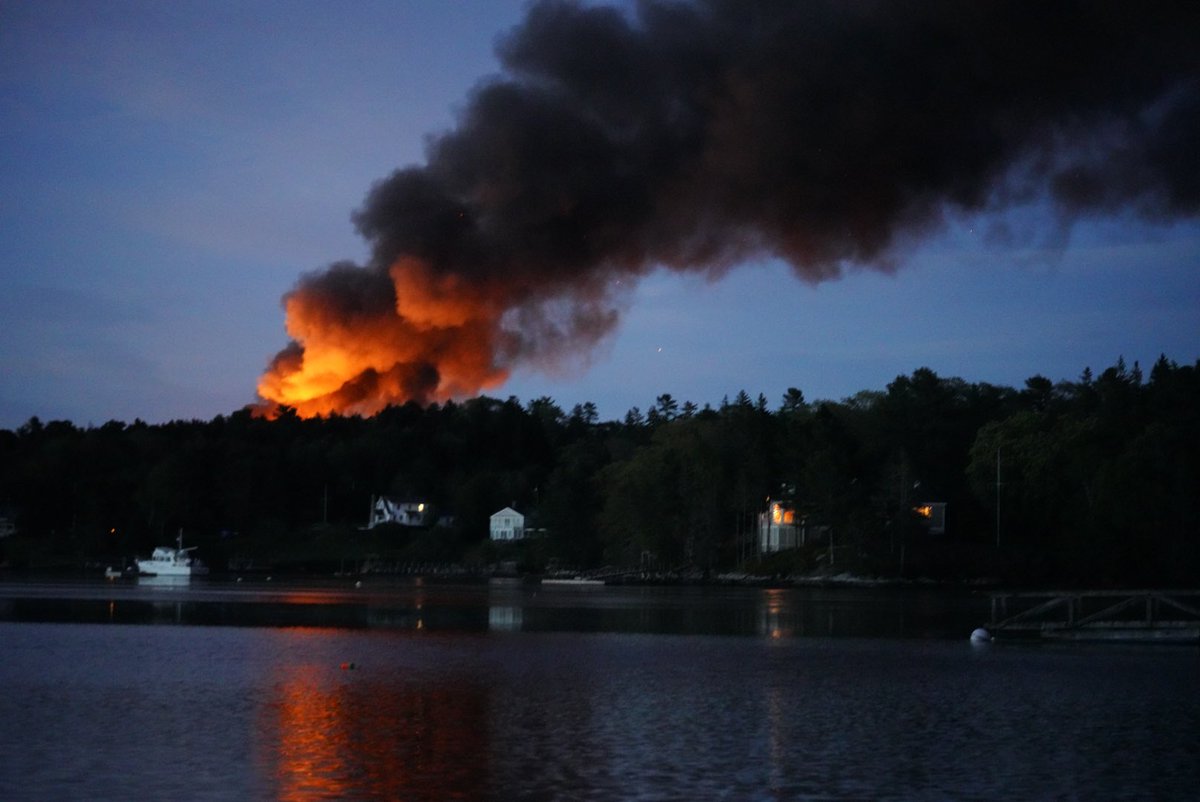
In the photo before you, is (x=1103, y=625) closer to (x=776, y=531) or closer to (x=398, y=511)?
(x=776, y=531)

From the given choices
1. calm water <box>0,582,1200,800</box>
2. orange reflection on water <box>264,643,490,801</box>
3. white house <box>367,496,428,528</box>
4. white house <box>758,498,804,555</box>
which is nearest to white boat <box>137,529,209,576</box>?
white house <box>367,496,428,528</box>

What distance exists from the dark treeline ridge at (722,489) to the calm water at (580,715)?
5966 centimetres

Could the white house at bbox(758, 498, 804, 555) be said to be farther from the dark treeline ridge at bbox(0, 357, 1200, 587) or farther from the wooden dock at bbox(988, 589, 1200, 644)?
the wooden dock at bbox(988, 589, 1200, 644)

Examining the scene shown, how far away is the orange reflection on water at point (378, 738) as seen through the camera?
19.6 m

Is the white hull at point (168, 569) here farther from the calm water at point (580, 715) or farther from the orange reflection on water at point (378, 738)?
the orange reflection on water at point (378, 738)

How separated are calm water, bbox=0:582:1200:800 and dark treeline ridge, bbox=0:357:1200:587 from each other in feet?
196

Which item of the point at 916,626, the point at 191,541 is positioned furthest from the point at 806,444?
the point at 191,541

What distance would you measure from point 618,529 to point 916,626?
77806 millimetres

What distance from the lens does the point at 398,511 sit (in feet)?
599

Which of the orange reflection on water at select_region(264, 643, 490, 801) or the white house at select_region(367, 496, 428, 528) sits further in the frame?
the white house at select_region(367, 496, 428, 528)

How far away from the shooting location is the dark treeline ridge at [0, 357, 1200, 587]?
109m

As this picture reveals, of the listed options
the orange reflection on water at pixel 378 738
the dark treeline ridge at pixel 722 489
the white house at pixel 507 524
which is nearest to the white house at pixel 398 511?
the dark treeline ridge at pixel 722 489

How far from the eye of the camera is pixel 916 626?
5953cm

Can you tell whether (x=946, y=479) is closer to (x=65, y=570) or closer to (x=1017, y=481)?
(x=1017, y=481)
